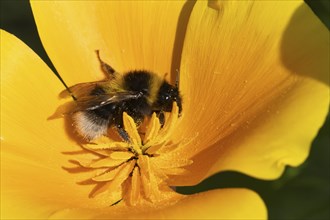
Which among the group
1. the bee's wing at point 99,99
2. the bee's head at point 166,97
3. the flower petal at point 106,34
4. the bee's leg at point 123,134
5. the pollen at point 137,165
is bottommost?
the pollen at point 137,165

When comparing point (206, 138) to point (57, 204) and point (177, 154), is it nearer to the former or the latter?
point (177, 154)


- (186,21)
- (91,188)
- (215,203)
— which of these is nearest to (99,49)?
(186,21)

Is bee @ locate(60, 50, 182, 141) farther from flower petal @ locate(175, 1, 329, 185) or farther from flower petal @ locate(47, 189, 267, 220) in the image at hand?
flower petal @ locate(47, 189, 267, 220)

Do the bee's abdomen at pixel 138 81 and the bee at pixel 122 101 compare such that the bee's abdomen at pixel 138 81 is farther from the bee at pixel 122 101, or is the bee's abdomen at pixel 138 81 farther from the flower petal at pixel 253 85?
the flower petal at pixel 253 85

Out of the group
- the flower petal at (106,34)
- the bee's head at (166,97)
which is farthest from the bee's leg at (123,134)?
the flower petal at (106,34)

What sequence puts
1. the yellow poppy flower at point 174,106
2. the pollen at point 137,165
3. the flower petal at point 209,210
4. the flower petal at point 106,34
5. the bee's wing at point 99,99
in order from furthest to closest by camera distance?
1. the flower petal at point 106,34
2. the pollen at point 137,165
3. the bee's wing at point 99,99
4. the yellow poppy flower at point 174,106
5. the flower petal at point 209,210

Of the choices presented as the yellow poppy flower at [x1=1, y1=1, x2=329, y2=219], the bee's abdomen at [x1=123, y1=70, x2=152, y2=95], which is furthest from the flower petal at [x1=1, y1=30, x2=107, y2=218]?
the bee's abdomen at [x1=123, y1=70, x2=152, y2=95]
